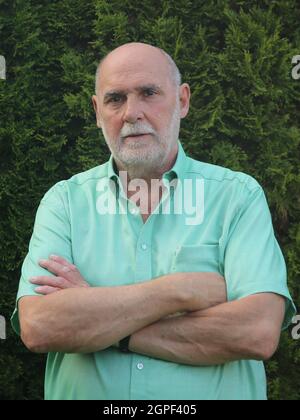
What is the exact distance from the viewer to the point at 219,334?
216 centimetres

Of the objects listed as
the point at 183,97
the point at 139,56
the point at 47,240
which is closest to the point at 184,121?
the point at 183,97

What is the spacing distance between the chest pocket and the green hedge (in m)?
1.04

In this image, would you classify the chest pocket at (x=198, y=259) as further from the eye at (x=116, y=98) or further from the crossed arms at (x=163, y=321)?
the eye at (x=116, y=98)

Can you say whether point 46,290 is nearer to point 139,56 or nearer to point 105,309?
point 105,309

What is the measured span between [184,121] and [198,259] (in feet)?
3.89

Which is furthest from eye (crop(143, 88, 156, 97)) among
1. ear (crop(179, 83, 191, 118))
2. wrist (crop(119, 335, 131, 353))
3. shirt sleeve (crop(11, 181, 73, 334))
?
wrist (crop(119, 335, 131, 353))

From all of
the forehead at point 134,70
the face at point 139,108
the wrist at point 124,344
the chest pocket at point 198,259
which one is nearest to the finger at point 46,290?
the wrist at point 124,344

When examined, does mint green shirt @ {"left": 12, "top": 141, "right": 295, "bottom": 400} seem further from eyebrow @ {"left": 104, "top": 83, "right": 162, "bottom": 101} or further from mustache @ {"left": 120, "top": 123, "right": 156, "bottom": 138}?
eyebrow @ {"left": 104, "top": 83, "right": 162, "bottom": 101}

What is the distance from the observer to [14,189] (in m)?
3.35

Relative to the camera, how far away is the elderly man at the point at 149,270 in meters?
2.16

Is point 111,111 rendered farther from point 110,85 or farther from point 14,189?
point 14,189

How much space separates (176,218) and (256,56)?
4.25ft

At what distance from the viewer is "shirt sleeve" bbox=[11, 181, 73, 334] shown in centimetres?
232
